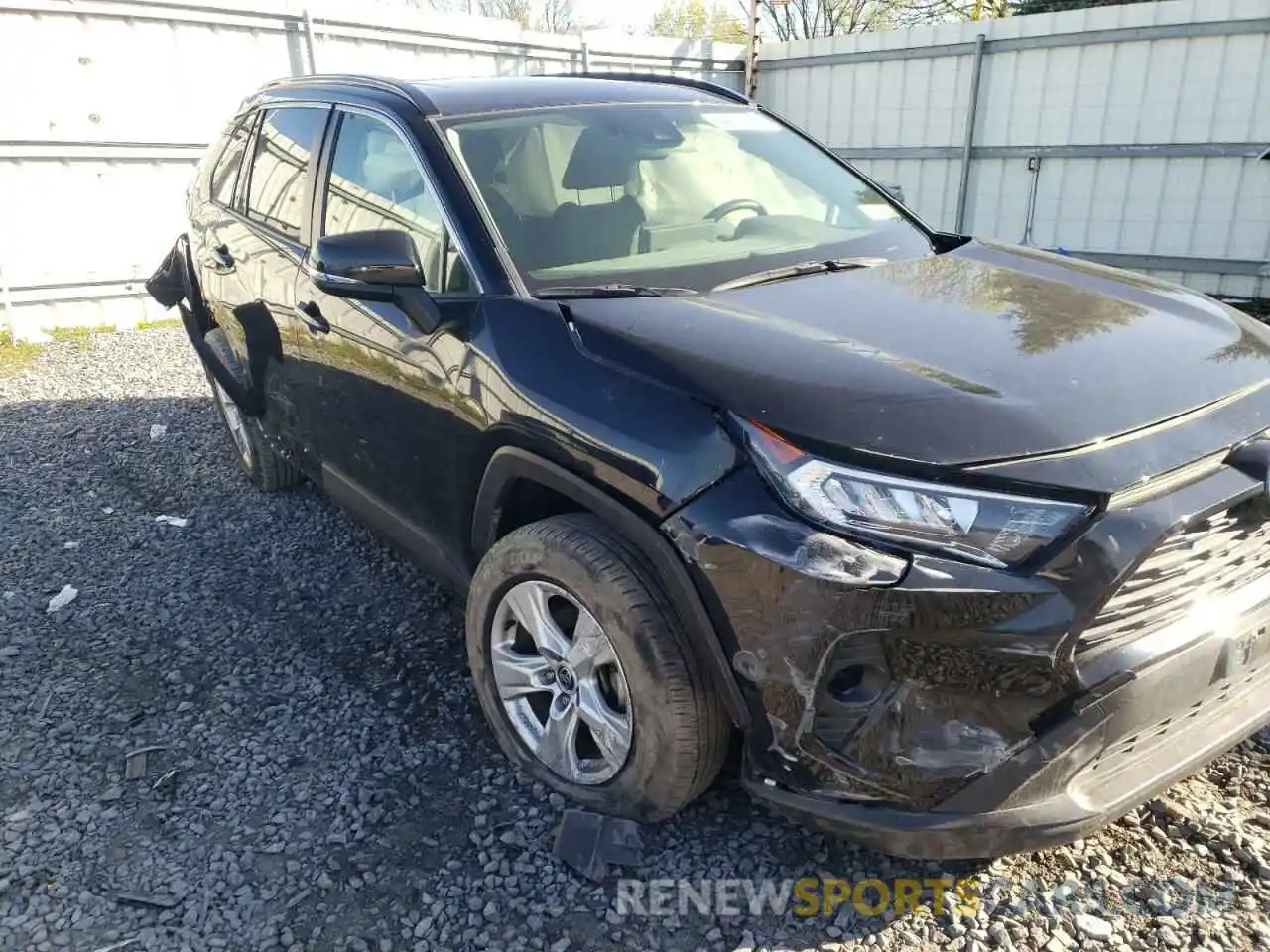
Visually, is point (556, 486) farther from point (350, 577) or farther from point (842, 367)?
point (350, 577)

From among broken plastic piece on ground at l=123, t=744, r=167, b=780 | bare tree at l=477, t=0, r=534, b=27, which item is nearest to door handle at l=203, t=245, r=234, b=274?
broken plastic piece on ground at l=123, t=744, r=167, b=780

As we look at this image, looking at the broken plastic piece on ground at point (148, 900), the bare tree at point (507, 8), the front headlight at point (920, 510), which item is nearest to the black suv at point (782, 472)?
the front headlight at point (920, 510)

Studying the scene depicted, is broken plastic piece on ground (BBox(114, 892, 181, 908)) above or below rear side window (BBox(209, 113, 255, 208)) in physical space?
below

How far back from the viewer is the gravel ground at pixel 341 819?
220 cm

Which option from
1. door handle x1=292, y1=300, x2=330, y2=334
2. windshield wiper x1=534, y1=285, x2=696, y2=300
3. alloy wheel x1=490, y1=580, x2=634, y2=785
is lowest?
alloy wheel x1=490, y1=580, x2=634, y2=785

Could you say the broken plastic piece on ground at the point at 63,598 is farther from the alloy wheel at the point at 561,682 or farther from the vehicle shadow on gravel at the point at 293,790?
the alloy wheel at the point at 561,682

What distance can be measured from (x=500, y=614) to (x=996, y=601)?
137 cm

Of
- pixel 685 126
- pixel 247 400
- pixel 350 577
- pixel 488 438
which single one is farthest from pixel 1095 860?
pixel 247 400

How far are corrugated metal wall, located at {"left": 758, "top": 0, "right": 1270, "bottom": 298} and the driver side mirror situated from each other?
8385mm

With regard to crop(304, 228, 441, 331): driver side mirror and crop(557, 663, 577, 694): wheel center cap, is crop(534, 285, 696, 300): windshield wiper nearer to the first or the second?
crop(304, 228, 441, 331): driver side mirror

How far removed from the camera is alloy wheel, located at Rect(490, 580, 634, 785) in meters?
2.35

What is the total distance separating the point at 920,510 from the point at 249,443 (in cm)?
388

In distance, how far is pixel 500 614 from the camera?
8.55 ft

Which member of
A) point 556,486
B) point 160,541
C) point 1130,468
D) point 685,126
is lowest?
point 160,541
